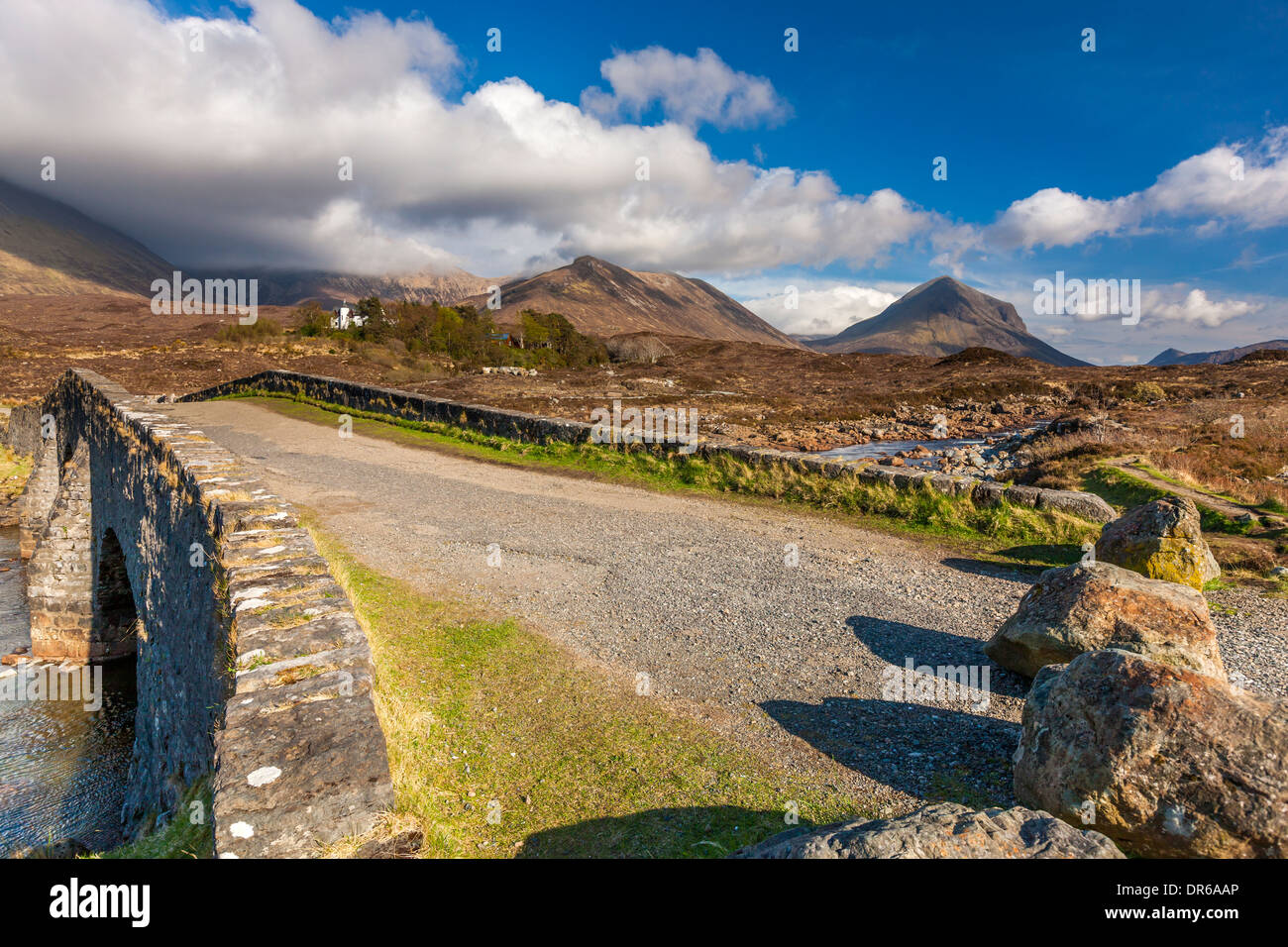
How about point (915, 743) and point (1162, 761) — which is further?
point (915, 743)

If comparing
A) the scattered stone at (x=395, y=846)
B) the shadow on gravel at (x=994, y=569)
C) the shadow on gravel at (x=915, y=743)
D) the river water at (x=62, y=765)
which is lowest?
the river water at (x=62, y=765)

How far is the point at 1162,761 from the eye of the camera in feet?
8.45

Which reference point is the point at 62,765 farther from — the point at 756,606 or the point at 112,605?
the point at 756,606

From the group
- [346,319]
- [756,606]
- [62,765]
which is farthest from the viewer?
[346,319]

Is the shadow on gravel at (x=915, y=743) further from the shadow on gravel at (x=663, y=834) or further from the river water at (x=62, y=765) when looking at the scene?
the river water at (x=62, y=765)

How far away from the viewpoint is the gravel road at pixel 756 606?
4062 mm

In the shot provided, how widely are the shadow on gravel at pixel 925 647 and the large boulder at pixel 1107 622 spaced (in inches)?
5.3

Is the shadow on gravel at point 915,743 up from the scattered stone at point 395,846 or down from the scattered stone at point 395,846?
down

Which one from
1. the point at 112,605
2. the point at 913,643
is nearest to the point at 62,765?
the point at 112,605

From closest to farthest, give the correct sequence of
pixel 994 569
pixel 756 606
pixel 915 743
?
pixel 915 743 < pixel 756 606 < pixel 994 569

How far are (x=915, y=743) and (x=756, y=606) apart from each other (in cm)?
235

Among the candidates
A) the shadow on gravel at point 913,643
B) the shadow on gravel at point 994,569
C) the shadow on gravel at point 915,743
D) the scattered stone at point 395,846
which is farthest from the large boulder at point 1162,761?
the shadow on gravel at point 994,569

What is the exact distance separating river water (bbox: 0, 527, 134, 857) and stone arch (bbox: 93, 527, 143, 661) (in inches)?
31.9

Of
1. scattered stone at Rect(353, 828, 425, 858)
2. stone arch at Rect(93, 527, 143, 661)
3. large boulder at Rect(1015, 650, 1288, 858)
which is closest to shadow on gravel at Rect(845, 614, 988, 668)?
large boulder at Rect(1015, 650, 1288, 858)
